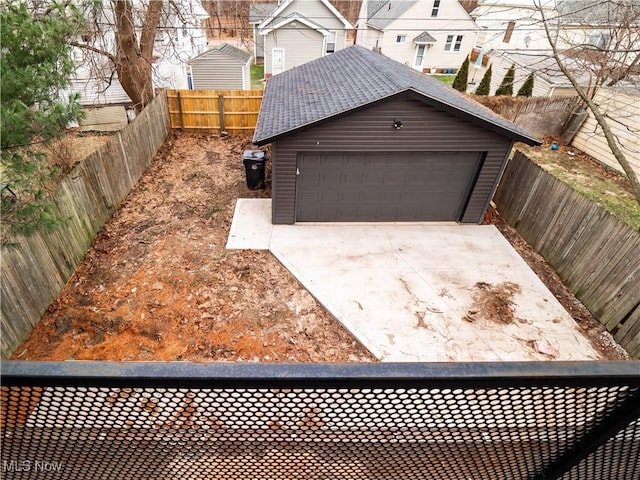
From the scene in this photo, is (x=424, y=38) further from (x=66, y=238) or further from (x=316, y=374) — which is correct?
(x=316, y=374)

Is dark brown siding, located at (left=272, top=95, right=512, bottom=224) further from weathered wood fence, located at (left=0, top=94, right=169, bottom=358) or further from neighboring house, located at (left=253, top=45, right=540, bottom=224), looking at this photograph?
weathered wood fence, located at (left=0, top=94, right=169, bottom=358)

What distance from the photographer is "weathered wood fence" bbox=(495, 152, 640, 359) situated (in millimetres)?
5336

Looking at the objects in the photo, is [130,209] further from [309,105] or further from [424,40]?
[424,40]

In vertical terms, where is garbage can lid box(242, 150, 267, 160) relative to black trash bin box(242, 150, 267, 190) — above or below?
above

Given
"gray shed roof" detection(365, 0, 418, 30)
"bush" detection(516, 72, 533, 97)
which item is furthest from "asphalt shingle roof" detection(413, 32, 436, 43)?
"bush" detection(516, 72, 533, 97)

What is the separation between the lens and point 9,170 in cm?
395

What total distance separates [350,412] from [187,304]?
16.1 feet

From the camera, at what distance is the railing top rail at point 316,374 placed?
3.29 feet

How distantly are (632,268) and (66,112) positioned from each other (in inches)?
324

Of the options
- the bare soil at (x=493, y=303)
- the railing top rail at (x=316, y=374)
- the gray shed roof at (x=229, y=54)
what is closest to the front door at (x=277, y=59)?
the gray shed roof at (x=229, y=54)

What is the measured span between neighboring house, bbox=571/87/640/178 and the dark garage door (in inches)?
242

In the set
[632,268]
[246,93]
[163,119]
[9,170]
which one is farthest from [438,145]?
[163,119]

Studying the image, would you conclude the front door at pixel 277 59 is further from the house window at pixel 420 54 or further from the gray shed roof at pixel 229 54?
the house window at pixel 420 54

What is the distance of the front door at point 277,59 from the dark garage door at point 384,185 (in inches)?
669
